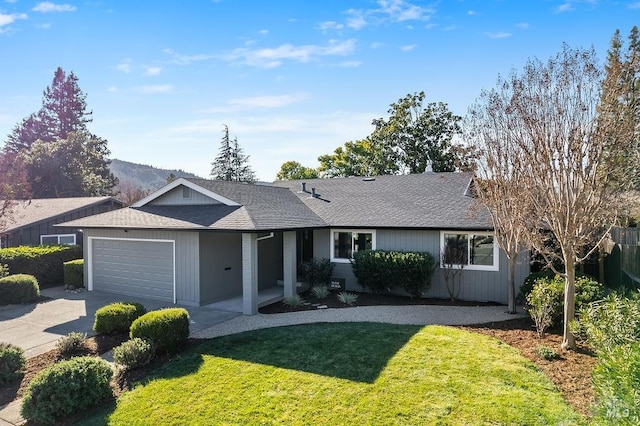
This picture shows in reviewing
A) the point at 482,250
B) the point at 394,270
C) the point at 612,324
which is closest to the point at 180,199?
the point at 394,270

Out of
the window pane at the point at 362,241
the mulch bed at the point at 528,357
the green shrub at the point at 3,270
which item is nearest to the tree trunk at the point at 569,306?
the mulch bed at the point at 528,357

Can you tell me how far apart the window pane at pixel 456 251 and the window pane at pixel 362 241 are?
2.63 m

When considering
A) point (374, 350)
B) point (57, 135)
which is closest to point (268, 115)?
point (374, 350)

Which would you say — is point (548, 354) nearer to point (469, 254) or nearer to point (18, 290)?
point (469, 254)

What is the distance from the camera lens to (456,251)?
41.7 feet

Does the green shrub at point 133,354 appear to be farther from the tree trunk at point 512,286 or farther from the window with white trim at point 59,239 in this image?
the window with white trim at point 59,239

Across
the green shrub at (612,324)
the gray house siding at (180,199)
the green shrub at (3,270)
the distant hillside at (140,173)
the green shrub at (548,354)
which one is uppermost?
the distant hillside at (140,173)

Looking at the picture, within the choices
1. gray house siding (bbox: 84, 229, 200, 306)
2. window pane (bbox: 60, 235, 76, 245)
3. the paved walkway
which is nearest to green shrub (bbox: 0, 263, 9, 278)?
the paved walkway

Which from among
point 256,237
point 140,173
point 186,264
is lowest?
point 186,264

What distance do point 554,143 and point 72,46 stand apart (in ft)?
43.1

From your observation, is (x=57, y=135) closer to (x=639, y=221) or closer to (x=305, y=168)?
(x=305, y=168)

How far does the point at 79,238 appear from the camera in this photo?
20.1m

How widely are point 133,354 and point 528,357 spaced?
7724 millimetres

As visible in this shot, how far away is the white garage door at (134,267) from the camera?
12969 millimetres
